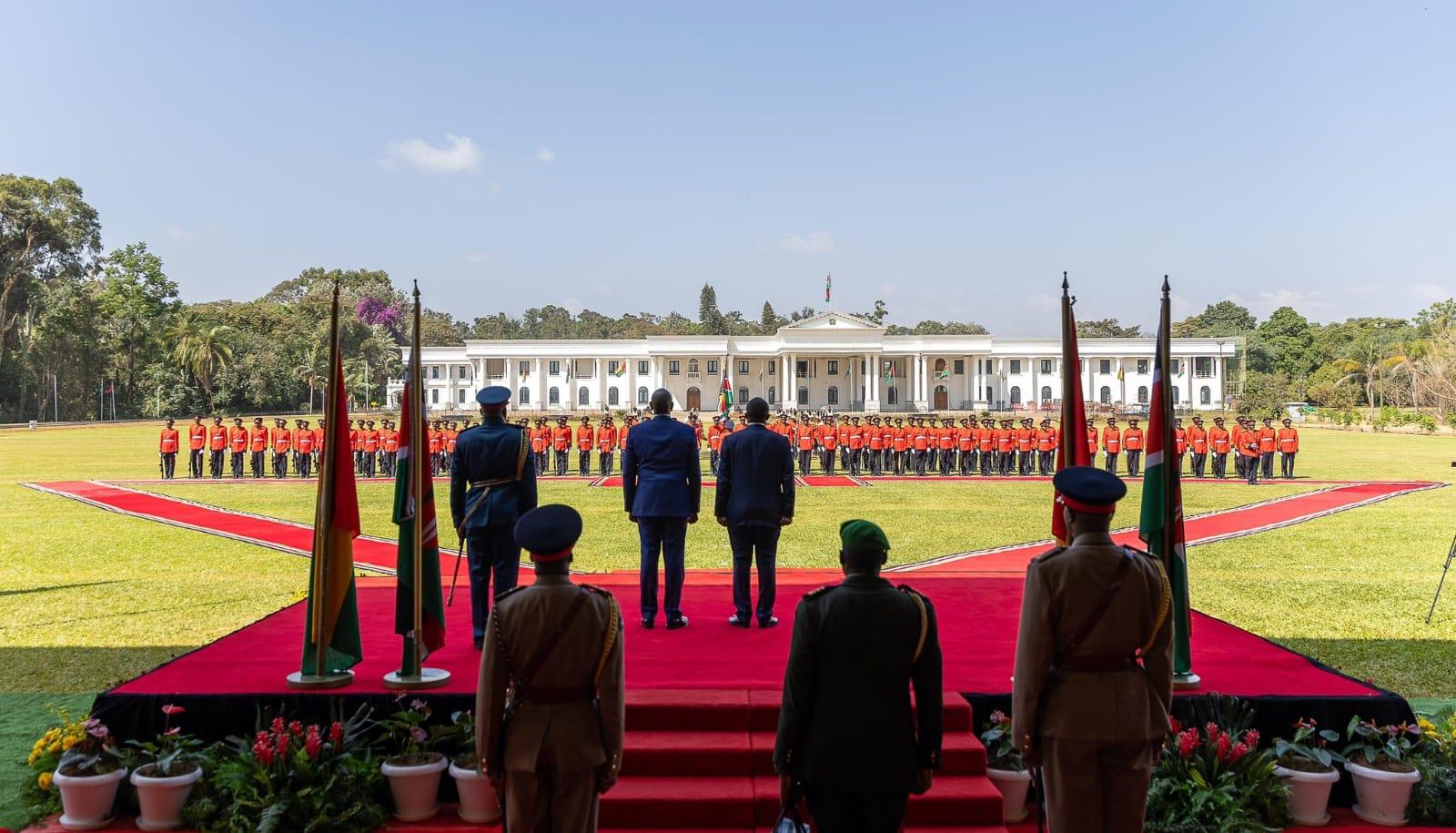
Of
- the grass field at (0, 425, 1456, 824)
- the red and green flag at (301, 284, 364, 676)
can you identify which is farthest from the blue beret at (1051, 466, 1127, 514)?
the grass field at (0, 425, 1456, 824)

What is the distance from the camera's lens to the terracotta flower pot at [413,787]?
4773 millimetres

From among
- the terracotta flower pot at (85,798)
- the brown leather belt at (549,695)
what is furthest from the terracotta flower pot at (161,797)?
the brown leather belt at (549,695)

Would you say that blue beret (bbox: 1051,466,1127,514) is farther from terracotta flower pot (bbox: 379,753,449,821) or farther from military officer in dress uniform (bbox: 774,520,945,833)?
terracotta flower pot (bbox: 379,753,449,821)

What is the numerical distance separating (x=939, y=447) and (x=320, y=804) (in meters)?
23.3

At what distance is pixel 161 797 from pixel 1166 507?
533 cm

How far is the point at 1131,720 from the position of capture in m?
3.47

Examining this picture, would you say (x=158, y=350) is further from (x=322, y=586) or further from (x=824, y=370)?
(x=322, y=586)

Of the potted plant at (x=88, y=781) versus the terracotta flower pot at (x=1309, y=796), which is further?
the terracotta flower pot at (x=1309, y=796)

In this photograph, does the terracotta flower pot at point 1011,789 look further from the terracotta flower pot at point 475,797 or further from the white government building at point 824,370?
the white government building at point 824,370

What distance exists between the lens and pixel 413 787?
4.80 meters

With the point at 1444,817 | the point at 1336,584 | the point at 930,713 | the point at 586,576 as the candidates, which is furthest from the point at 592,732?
the point at 1336,584

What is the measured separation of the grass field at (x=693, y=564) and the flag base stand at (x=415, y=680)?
190 centimetres

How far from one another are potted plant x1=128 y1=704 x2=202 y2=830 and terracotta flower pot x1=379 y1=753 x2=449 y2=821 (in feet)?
2.99

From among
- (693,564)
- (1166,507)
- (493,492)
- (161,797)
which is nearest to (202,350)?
(693,564)
